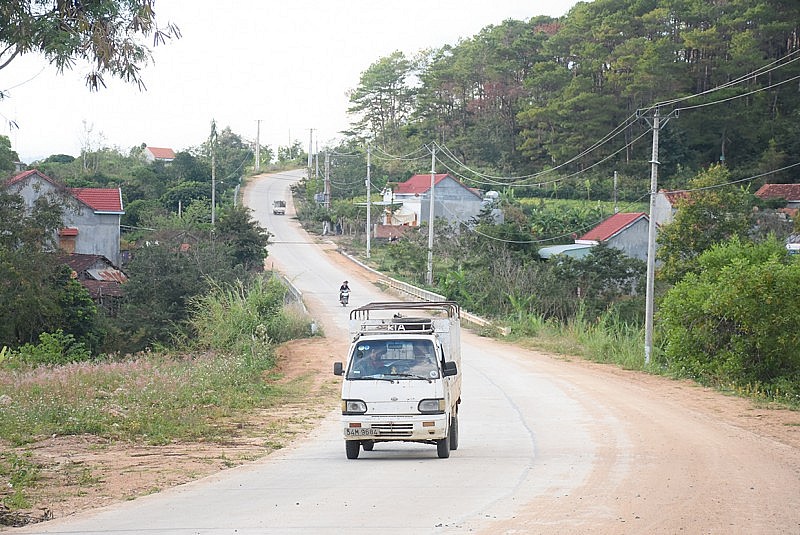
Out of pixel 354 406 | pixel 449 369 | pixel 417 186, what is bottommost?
pixel 354 406

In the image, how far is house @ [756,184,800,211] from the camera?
70906mm

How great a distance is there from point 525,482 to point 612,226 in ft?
174

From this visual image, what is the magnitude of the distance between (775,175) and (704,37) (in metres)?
13.3

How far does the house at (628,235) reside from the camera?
205 ft

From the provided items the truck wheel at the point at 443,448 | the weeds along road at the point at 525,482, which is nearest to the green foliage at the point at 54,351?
the weeds along road at the point at 525,482

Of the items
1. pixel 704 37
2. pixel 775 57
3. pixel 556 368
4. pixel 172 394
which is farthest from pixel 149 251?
pixel 775 57

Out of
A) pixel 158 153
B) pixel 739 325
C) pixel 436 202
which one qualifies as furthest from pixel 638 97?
pixel 158 153

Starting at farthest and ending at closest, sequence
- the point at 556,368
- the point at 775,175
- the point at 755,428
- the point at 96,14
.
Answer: the point at 775,175 → the point at 556,368 → the point at 755,428 → the point at 96,14

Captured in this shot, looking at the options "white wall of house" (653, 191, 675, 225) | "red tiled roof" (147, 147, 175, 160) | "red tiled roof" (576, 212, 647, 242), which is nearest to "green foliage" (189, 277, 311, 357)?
"red tiled roof" (576, 212, 647, 242)

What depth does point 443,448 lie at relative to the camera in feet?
49.6

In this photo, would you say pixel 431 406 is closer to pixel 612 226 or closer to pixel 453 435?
pixel 453 435

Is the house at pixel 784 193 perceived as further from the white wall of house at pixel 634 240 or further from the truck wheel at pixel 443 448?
the truck wheel at pixel 443 448

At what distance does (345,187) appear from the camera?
3967 inches

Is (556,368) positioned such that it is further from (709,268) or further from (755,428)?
(755,428)
